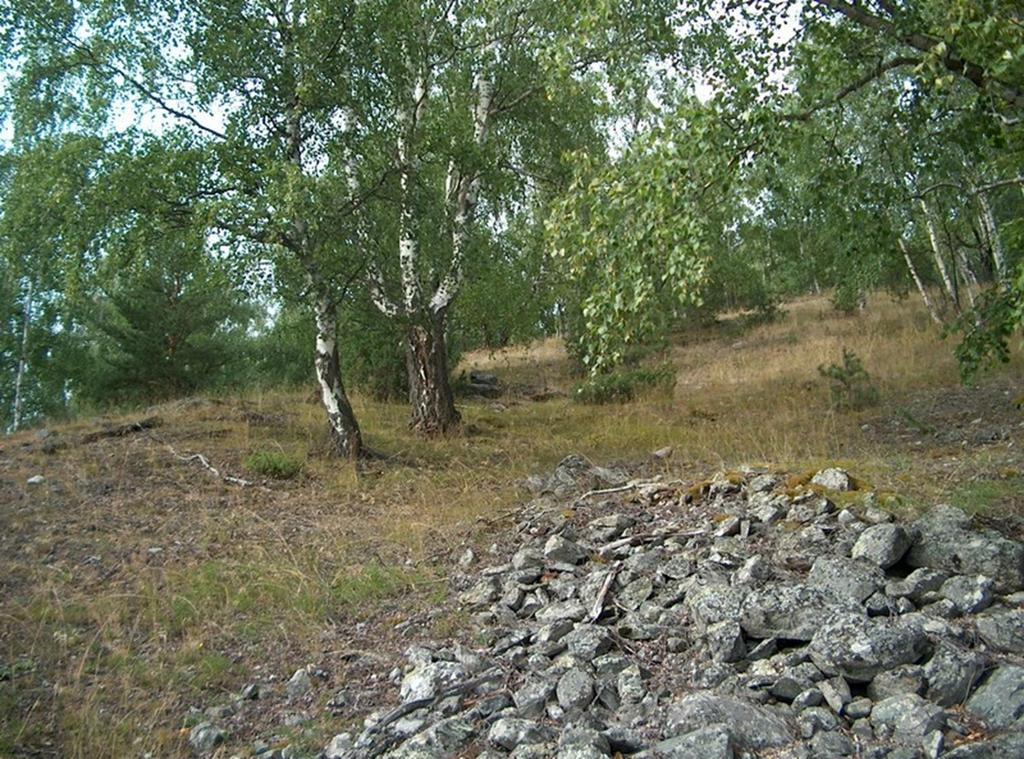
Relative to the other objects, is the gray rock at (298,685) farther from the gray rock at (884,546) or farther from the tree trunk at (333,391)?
the tree trunk at (333,391)

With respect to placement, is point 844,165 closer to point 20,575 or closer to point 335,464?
point 335,464

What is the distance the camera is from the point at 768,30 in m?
7.09

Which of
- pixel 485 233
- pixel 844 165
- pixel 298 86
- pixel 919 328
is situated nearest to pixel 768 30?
pixel 844 165

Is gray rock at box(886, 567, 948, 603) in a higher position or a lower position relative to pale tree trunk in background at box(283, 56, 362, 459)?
lower

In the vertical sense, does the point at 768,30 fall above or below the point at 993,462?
above

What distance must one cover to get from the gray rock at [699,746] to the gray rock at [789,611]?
892 mm

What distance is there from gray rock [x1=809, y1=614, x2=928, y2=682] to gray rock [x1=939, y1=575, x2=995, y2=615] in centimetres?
43

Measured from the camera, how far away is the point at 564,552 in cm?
564

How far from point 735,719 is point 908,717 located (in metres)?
0.62

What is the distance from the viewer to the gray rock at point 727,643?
3784 mm

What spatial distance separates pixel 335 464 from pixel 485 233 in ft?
18.2

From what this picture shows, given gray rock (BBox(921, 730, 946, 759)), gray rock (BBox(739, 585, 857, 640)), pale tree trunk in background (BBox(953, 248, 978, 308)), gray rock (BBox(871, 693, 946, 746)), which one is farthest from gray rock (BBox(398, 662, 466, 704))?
pale tree trunk in background (BBox(953, 248, 978, 308))

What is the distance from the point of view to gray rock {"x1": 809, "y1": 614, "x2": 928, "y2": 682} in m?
3.38

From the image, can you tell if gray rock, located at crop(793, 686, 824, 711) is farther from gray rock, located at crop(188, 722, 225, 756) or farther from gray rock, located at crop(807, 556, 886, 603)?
gray rock, located at crop(188, 722, 225, 756)
